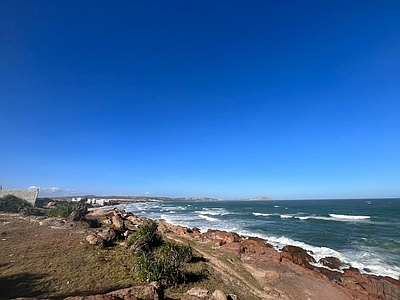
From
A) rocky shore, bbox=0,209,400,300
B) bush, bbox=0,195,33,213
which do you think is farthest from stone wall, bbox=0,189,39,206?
rocky shore, bbox=0,209,400,300

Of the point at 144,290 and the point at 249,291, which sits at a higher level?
the point at 144,290

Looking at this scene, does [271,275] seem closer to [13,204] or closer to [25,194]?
[13,204]

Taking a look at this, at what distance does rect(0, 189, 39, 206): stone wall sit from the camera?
33713 mm

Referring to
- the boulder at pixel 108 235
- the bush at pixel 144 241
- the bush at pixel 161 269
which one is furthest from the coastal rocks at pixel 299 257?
the boulder at pixel 108 235

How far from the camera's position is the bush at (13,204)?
29.4m

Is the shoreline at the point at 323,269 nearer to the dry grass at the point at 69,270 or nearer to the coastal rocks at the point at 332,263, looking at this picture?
the coastal rocks at the point at 332,263

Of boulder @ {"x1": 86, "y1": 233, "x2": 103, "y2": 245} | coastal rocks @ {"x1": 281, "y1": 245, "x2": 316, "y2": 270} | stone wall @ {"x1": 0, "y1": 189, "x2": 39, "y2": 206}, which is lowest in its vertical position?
coastal rocks @ {"x1": 281, "y1": 245, "x2": 316, "y2": 270}

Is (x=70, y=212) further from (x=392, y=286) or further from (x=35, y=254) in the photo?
(x=392, y=286)

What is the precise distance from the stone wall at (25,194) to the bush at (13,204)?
1.00 m

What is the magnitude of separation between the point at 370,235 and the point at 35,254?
107ft

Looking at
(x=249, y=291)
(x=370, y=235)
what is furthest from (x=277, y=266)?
(x=370, y=235)

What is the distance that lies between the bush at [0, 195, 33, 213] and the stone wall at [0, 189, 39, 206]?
3.29ft

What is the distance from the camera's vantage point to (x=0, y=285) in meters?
7.90

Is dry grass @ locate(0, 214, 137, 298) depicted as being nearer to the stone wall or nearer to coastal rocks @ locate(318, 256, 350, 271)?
coastal rocks @ locate(318, 256, 350, 271)
